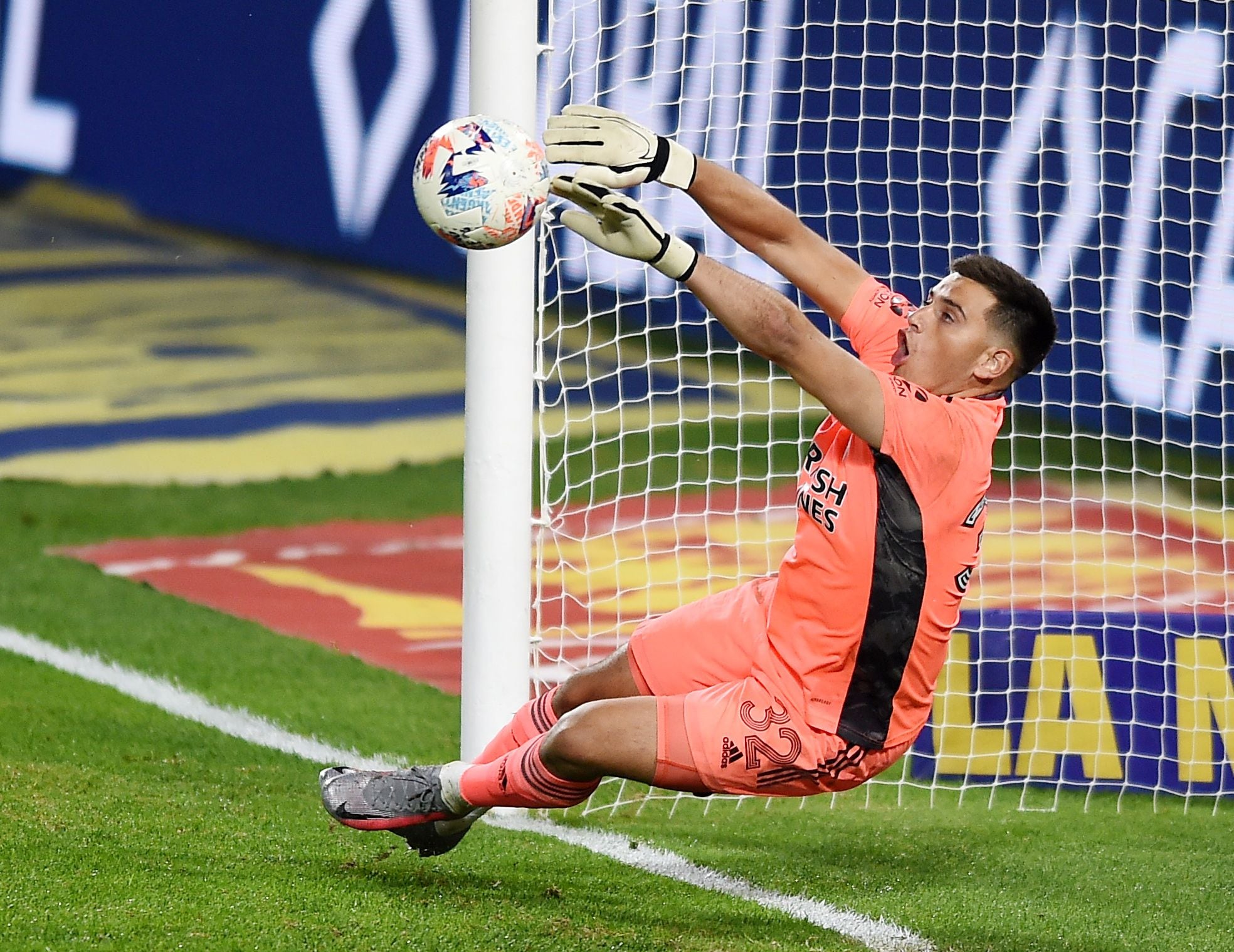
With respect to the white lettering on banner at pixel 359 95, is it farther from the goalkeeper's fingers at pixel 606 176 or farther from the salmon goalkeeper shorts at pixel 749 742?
the salmon goalkeeper shorts at pixel 749 742

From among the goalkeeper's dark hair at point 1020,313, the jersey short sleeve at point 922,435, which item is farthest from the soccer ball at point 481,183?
the goalkeeper's dark hair at point 1020,313

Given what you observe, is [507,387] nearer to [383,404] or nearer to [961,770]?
[961,770]

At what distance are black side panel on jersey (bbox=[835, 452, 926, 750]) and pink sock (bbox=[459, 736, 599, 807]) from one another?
60 centimetres

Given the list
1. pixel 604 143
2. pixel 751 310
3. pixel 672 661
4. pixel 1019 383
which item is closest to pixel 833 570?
pixel 672 661

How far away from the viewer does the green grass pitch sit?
11.2ft

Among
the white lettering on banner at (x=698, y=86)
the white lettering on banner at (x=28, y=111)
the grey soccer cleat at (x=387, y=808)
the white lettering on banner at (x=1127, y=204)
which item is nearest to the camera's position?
the grey soccer cleat at (x=387, y=808)

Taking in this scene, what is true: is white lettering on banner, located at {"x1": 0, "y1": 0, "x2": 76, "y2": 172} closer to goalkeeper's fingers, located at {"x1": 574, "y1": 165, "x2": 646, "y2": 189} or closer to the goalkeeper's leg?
the goalkeeper's leg

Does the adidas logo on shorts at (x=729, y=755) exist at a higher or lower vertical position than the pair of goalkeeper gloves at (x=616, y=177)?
lower

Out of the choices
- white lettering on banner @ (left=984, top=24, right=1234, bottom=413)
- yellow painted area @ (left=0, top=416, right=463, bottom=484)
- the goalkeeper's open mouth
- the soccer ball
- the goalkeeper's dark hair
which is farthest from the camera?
yellow painted area @ (left=0, top=416, right=463, bottom=484)

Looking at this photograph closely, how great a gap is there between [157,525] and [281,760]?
359 centimetres

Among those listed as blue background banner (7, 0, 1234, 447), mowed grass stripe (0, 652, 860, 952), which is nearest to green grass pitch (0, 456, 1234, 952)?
mowed grass stripe (0, 652, 860, 952)

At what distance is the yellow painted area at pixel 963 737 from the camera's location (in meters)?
5.04

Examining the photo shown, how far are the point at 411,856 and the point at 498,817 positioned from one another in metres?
0.55

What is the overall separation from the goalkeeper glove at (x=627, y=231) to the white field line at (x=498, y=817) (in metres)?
1.60
